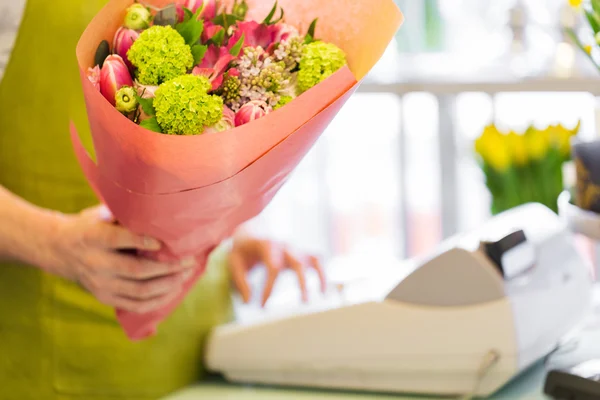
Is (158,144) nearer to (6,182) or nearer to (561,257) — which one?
(6,182)

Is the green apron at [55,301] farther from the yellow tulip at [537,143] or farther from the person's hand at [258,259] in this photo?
the yellow tulip at [537,143]

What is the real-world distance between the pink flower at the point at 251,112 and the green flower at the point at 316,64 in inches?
1.7

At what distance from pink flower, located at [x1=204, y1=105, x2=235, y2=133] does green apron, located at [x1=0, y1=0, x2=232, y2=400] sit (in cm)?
40

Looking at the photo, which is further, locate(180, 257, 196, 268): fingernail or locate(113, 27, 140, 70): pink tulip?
locate(180, 257, 196, 268): fingernail

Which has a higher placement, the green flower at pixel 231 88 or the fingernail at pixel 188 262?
the green flower at pixel 231 88

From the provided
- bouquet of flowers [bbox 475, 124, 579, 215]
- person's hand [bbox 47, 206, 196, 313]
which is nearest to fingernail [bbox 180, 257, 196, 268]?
person's hand [bbox 47, 206, 196, 313]

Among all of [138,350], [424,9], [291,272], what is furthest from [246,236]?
[424,9]

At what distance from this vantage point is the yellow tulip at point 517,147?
1607 millimetres

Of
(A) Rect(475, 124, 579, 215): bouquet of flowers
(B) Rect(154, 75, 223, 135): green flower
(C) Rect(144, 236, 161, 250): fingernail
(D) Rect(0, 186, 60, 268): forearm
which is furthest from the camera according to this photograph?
(A) Rect(475, 124, 579, 215): bouquet of flowers

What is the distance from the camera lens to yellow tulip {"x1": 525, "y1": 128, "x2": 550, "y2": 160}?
5.19 feet

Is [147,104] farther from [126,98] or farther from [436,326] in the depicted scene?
[436,326]

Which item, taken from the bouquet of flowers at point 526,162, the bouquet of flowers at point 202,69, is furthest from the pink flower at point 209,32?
the bouquet of flowers at point 526,162

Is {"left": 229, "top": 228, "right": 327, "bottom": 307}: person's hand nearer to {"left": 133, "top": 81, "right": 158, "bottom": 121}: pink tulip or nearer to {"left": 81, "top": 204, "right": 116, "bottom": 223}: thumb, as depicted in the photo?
{"left": 81, "top": 204, "right": 116, "bottom": 223}: thumb

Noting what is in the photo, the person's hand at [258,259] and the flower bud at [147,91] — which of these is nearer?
the flower bud at [147,91]
